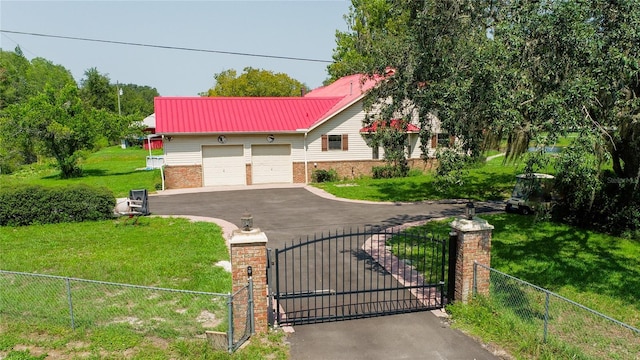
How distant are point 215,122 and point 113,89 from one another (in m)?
63.9

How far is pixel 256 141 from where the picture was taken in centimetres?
2530

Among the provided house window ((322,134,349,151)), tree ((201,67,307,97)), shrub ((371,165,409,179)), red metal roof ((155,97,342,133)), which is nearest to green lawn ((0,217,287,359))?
red metal roof ((155,97,342,133))

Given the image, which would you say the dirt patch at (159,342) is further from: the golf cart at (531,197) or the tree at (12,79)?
the tree at (12,79)

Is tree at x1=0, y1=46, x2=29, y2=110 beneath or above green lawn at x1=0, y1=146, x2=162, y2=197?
above

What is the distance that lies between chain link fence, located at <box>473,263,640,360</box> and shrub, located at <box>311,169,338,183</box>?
17224 millimetres

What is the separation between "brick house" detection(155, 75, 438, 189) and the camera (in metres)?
24.2

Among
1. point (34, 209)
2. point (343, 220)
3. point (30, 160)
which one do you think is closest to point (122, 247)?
point (34, 209)

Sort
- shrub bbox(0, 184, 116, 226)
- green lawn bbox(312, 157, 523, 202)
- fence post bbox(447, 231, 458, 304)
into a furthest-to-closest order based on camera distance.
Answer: green lawn bbox(312, 157, 523, 202)
shrub bbox(0, 184, 116, 226)
fence post bbox(447, 231, 458, 304)

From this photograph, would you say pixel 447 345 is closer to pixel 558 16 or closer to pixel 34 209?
pixel 558 16

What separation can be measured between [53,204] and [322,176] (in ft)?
47.6

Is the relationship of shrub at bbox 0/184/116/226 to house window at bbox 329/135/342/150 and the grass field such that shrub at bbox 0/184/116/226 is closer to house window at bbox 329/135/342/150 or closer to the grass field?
the grass field

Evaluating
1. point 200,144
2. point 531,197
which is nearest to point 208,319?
point 531,197

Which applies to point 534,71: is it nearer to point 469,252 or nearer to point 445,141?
point 445,141

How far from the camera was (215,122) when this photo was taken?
82.1 ft
